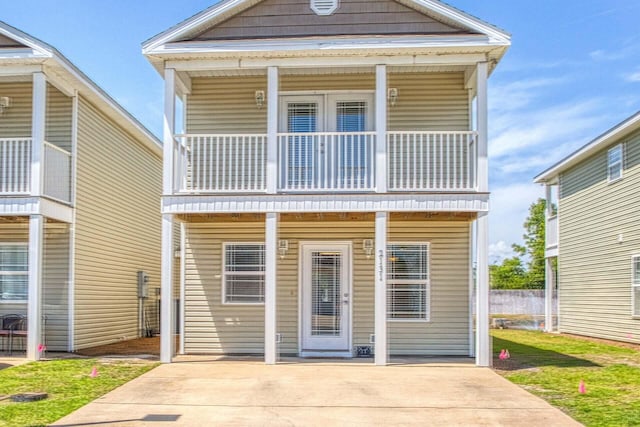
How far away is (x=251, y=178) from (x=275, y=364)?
11.8 feet

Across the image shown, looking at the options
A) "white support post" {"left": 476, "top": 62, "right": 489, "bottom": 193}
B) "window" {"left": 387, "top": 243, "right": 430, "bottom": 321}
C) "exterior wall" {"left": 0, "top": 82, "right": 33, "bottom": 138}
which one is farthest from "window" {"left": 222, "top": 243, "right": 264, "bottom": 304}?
"exterior wall" {"left": 0, "top": 82, "right": 33, "bottom": 138}

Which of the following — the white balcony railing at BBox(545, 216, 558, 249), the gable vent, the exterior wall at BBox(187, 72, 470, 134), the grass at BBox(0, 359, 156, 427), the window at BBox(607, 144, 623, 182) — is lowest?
the grass at BBox(0, 359, 156, 427)

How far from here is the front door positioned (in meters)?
12.1

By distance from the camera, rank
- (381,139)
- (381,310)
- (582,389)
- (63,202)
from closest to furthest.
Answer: (582,389)
(381,310)
(381,139)
(63,202)

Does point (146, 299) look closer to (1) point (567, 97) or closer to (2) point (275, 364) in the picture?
(2) point (275, 364)

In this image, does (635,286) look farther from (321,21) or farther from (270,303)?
(321,21)

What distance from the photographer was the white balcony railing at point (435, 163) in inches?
432

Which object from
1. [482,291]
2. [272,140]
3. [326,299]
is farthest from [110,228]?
[482,291]

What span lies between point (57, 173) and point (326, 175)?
5.34 meters

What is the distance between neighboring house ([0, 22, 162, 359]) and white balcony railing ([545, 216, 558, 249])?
1336cm

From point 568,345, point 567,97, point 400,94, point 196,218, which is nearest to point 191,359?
point 196,218

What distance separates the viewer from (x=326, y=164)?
10992 millimetres

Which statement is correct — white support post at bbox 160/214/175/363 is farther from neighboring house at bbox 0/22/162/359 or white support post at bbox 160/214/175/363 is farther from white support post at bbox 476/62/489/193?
white support post at bbox 476/62/489/193

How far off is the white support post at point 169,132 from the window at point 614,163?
11.2 meters
